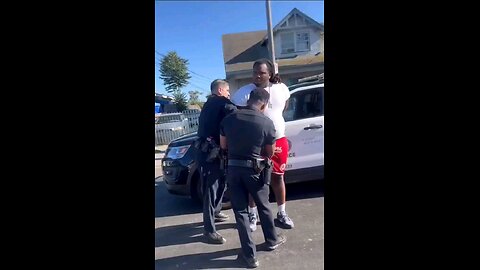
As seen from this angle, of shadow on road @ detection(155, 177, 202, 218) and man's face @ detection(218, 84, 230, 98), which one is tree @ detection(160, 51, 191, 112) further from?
shadow on road @ detection(155, 177, 202, 218)

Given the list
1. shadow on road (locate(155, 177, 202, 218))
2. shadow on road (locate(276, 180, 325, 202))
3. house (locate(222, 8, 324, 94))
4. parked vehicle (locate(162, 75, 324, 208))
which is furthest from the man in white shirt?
house (locate(222, 8, 324, 94))

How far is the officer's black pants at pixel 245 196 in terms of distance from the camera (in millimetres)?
2668

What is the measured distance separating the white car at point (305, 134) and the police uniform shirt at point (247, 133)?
147 cm

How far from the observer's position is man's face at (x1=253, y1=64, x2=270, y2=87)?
3070mm

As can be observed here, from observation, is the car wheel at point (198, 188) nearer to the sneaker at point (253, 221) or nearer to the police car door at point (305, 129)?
the sneaker at point (253, 221)

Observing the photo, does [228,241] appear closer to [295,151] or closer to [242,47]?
[295,151]

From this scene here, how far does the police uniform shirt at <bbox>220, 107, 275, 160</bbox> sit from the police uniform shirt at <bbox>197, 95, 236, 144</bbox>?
41 centimetres

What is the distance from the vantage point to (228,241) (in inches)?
127

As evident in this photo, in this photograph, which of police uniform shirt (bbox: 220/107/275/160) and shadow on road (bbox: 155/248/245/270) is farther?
shadow on road (bbox: 155/248/245/270)
